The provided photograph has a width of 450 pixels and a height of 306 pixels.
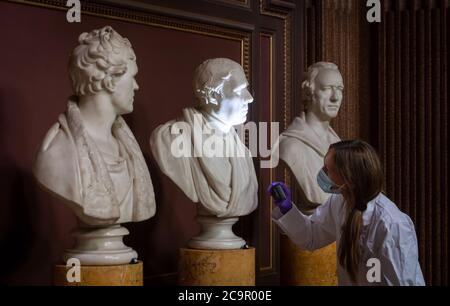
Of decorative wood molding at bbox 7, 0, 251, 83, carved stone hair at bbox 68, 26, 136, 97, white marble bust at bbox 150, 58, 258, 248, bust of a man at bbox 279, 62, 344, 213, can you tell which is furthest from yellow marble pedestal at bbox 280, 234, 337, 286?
carved stone hair at bbox 68, 26, 136, 97

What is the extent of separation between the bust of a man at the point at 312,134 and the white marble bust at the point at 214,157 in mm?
531

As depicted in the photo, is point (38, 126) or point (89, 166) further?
point (38, 126)

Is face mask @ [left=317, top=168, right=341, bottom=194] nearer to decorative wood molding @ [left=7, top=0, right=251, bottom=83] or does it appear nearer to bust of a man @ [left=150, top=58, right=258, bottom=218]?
bust of a man @ [left=150, top=58, right=258, bottom=218]

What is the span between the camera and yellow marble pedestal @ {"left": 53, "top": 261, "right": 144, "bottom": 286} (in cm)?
344

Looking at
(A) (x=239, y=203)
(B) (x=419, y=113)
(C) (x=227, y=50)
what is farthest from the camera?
(B) (x=419, y=113)

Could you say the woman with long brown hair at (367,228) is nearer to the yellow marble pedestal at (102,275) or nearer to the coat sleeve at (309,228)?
the coat sleeve at (309,228)

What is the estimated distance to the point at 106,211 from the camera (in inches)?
134

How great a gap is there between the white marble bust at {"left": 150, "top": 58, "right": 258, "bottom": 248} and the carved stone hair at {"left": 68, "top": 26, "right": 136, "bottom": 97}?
53 centimetres

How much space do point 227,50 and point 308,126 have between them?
0.83 m

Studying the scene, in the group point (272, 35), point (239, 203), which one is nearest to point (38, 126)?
point (239, 203)

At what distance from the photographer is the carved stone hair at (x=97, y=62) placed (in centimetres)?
349

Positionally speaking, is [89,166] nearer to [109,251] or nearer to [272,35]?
[109,251]

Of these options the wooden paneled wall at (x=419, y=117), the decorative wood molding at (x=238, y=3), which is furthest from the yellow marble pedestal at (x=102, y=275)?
the wooden paneled wall at (x=419, y=117)

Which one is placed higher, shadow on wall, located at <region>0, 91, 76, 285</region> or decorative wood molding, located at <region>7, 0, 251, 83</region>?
decorative wood molding, located at <region>7, 0, 251, 83</region>
